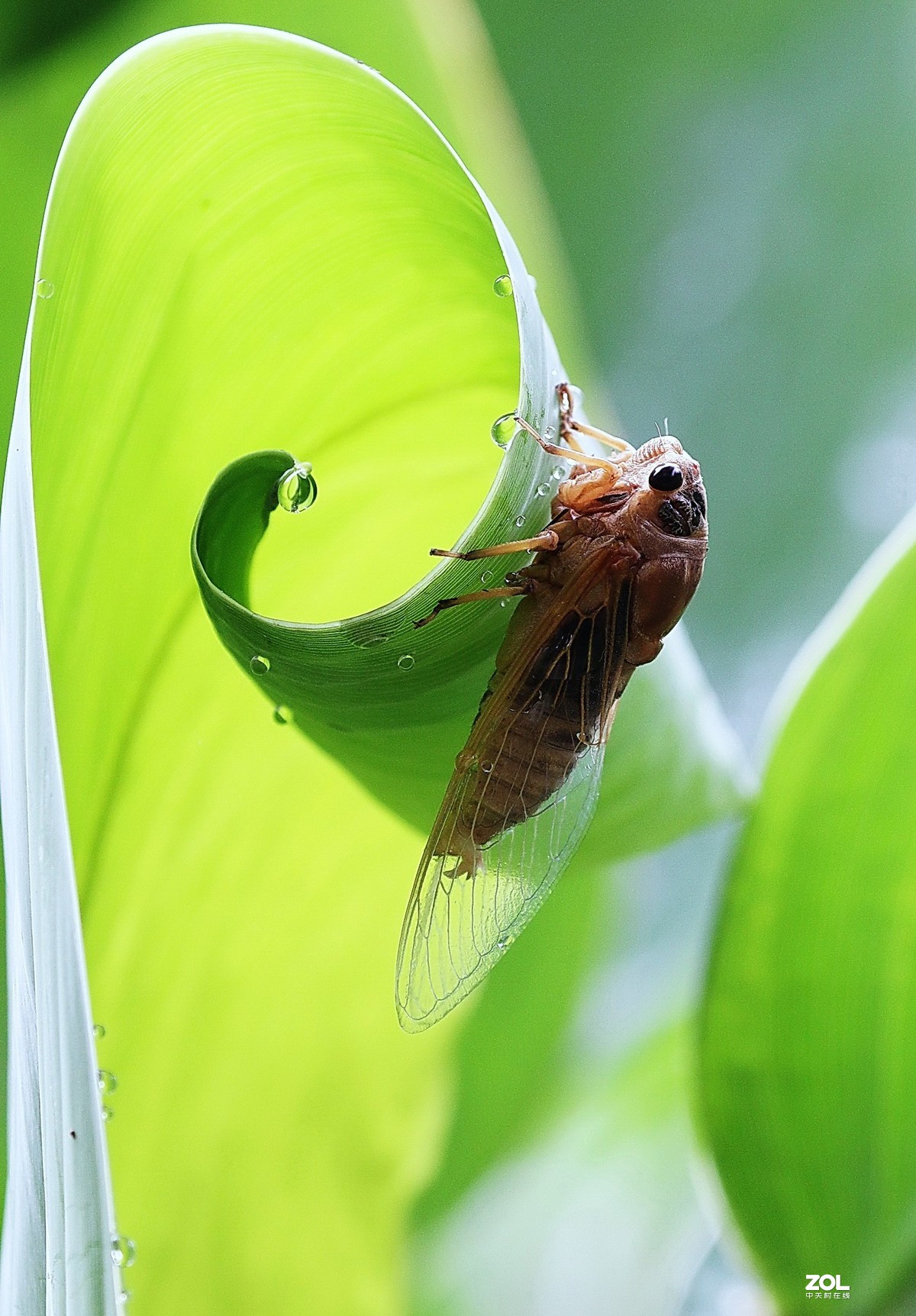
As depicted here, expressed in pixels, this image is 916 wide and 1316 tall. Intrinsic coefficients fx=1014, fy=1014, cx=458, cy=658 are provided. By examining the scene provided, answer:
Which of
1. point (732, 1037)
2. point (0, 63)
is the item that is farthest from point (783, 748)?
point (0, 63)

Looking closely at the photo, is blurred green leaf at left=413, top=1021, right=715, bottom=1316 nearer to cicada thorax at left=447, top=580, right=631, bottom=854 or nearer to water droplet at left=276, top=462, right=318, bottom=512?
cicada thorax at left=447, top=580, right=631, bottom=854

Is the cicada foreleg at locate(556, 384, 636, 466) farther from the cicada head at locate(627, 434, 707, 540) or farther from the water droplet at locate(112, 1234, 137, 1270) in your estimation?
the water droplet at locate(112, 1234, 137, 1270)

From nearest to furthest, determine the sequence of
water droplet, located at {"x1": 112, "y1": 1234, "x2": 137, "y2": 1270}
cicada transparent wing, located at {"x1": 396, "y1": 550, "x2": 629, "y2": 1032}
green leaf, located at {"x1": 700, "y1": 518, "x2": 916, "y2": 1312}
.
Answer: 1. water droplet, located at {"x1": 112, "y1": 1234, "x2": 137, "y2": 1270}
2. cicada transparent wing, located at {"x1": 396, "y1": 550, "x2": 629, "y2": 1032}
3. green leaf, located at {"x1": 700, "y1": 518, "x2": 916, "y2": 1312}

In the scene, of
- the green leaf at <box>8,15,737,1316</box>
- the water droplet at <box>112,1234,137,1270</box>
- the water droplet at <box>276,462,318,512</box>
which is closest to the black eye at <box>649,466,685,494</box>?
the green leaf at <box>8,15,737,1316</box>

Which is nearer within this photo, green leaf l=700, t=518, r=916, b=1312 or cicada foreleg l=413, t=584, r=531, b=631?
cicada foreleg l=413, t=584, r=531, b=631

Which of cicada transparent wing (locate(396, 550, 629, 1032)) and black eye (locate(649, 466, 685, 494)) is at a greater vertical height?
black eye (locate(649, 466, 685, 494))

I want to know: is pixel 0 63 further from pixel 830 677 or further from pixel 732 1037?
pixel 732 1037

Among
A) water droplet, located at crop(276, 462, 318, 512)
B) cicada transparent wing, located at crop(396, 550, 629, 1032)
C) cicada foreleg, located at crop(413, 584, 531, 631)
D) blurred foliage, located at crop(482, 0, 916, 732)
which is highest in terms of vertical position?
blurred foliage, located at crop(482, 0, 916, 732)

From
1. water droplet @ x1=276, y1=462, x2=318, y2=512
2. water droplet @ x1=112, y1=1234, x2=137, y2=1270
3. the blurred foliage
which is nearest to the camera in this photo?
water droplet @ x1=276, y1=462, x2=318, y2=512
